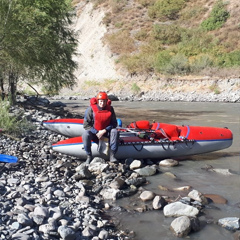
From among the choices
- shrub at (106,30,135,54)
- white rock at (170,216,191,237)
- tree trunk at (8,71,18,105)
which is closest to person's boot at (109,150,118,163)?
white rock at (170,216,191,237)

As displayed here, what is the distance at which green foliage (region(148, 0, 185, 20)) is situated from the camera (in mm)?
35656

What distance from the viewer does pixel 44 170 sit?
532 cm

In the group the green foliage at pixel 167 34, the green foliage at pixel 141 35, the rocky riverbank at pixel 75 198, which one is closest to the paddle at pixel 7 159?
the rocky riverbank at pixel 75 198

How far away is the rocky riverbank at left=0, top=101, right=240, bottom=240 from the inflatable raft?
200 millimetres

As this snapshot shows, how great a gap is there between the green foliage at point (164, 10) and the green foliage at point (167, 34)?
409cm

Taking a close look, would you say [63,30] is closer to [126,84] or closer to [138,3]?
[126,84]

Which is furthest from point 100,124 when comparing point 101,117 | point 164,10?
point 164,10

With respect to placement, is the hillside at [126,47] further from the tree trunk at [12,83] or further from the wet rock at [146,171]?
the wet rock at [146,171]

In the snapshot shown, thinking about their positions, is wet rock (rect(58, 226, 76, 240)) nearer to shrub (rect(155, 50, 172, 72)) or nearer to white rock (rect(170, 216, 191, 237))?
white rock (rect(170, 216, 191, 237))

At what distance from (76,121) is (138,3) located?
3279 cm

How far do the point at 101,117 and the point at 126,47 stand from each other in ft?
86.0

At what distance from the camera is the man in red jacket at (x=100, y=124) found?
600 cm

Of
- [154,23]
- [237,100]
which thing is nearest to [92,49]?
[154,23]

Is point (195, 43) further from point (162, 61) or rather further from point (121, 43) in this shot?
point (121, 43)
